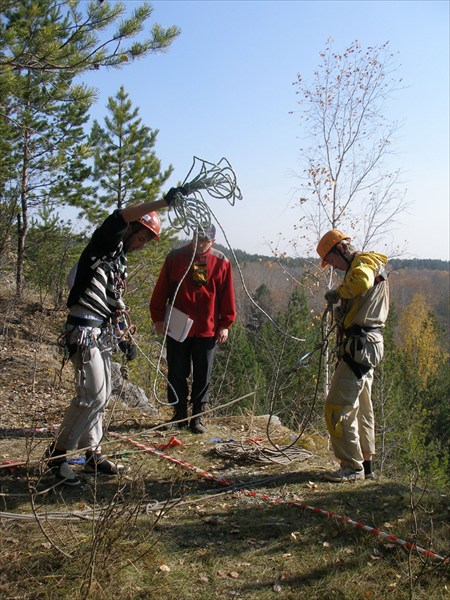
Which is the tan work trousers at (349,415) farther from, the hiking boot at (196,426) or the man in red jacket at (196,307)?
the hiking boot at (196,426)

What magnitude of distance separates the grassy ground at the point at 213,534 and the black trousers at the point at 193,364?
536mm

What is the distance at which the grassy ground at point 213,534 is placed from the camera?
9.79ft

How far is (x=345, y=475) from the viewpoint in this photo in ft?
15.2

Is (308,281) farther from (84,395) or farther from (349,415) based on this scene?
(84,395)

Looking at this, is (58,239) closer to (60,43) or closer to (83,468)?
(60,43)

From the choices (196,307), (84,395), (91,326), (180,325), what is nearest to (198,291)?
(196,307)

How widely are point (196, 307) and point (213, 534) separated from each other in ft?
8.04

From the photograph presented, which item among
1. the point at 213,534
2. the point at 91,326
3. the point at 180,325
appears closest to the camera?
the point at 213,534

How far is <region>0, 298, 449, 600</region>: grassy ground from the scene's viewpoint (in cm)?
298

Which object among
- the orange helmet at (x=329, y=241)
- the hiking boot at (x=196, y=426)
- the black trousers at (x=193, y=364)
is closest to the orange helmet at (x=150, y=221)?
the orange helmet at (x=329, y=241)

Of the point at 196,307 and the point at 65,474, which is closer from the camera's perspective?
the point at 65,474

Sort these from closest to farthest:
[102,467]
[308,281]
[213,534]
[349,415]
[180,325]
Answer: [213,534] < [349,415] < [102,467] < [180,325] < [308,281]

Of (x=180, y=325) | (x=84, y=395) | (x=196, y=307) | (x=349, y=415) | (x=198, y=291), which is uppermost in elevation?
(x=198, y=291)

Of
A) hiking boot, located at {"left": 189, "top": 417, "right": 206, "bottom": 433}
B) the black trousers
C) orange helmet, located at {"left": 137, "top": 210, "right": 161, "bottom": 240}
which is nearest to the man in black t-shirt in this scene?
orange helmet, located at {"left": 137, "top": 210, "right": 161, "bottom": 240}
